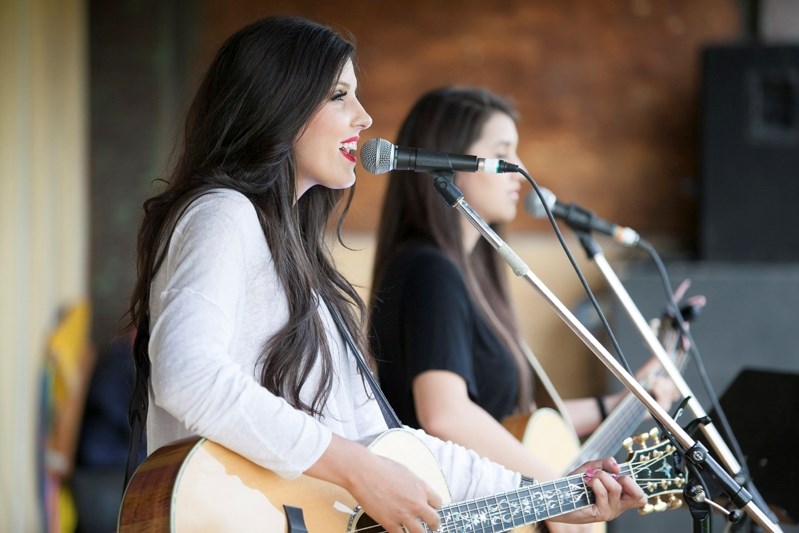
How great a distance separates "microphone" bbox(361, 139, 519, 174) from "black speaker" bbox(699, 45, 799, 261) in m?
3.57

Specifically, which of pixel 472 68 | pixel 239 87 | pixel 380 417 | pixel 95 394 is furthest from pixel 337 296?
pixel 472 68

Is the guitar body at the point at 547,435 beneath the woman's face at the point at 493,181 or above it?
beneath

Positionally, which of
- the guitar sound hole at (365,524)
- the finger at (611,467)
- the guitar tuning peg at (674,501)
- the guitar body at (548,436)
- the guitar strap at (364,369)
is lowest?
the guitar body at (548,436)

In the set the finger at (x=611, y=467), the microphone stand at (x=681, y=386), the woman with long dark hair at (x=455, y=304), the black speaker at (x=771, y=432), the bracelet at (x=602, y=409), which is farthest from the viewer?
the bracelet at (x=602, y=409)

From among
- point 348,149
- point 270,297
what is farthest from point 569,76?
point 270,297

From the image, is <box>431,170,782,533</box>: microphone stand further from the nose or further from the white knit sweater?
the white knit sweater

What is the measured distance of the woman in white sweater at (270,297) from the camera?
1.59 m

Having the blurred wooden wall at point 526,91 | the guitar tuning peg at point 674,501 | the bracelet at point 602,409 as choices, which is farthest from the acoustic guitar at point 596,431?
the blurred wooden wall at point 526,91

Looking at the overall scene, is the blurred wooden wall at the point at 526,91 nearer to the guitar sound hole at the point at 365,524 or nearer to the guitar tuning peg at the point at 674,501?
the guitar tuning peg at the point at 674,501

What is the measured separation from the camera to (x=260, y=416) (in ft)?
5.26

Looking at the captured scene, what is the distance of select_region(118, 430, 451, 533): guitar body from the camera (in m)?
1.57

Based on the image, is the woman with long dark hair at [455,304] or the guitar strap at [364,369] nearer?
the guitar strap at [364,369]

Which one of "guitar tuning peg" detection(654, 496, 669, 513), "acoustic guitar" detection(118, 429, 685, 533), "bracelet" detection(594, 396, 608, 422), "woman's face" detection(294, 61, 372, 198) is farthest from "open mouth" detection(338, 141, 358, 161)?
"bracelet" detection(594, 396, 608, 422)

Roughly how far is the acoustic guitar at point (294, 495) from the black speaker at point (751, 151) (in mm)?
3428
